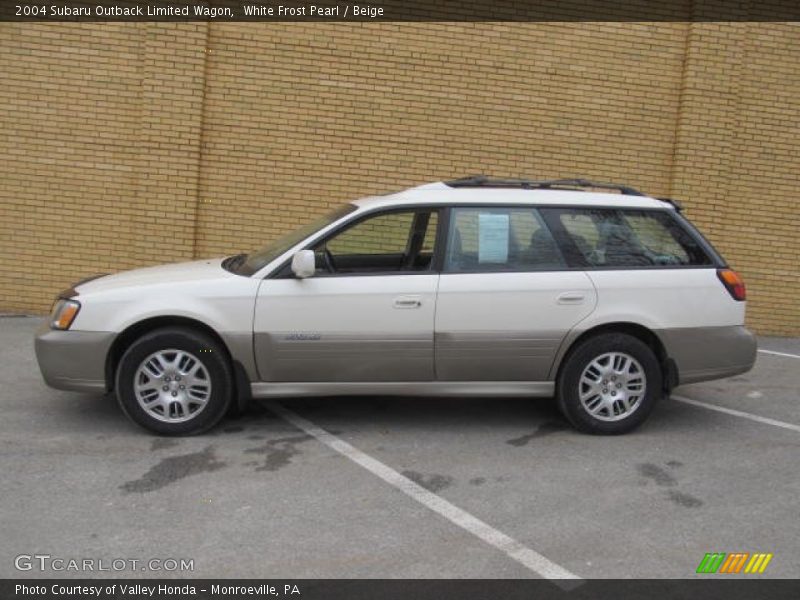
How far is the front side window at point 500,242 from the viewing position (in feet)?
16.8

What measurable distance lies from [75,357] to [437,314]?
2.32 meters

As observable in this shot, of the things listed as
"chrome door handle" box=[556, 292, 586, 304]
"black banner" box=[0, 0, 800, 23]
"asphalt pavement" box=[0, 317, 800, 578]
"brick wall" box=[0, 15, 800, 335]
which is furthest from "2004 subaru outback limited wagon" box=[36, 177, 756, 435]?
"black banner" box=[0, 0, 800, 23]

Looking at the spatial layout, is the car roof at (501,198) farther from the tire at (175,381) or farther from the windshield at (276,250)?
the tire at (175,381)

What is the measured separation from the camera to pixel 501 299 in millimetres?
5059

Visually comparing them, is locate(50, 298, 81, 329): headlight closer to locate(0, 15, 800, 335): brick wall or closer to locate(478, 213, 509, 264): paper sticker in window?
Answer: locate(478, 213, 509, 264): paper sticker in window

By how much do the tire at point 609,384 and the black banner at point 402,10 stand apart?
4990 mm

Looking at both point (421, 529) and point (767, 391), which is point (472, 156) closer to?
point (767, 391)

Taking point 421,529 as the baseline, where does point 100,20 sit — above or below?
above

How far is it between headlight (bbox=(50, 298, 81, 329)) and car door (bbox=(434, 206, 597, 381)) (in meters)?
2.31

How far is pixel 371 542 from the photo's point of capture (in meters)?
3.66

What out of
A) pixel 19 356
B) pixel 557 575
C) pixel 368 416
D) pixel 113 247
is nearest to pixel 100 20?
pixel 113 247

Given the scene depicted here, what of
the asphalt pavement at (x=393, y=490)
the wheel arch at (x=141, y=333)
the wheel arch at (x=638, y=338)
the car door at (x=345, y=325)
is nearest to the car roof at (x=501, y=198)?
the car door at (x=345, y=325)
